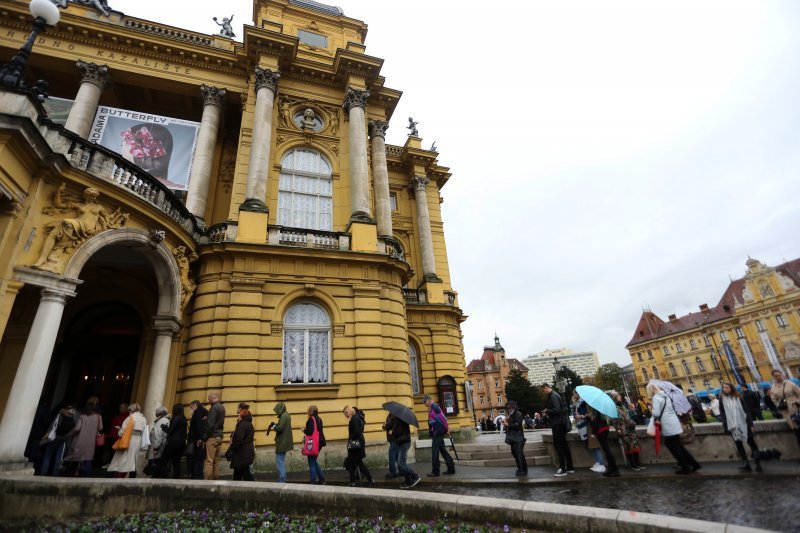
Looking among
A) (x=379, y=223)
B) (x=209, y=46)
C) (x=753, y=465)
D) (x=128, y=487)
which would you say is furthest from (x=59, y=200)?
(x=753, y=465)

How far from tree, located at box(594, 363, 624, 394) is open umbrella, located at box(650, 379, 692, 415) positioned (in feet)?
295

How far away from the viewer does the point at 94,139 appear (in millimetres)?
13477

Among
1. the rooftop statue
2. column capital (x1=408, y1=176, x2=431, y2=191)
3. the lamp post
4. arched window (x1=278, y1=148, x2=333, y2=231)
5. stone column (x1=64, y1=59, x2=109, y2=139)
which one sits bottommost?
the lamp post

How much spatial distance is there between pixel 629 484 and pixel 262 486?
20.9 feet

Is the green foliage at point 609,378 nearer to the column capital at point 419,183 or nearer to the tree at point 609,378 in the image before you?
the tree at point 609,378

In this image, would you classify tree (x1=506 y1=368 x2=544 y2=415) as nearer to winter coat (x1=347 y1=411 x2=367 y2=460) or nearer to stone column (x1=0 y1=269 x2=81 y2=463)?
winter coat (x1=347 y1=411 x2=367 y2=460)

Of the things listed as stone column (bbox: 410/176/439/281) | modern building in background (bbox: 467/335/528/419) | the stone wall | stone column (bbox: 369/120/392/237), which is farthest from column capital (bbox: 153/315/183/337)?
modern building in background (bbox: 467/335/528/419)

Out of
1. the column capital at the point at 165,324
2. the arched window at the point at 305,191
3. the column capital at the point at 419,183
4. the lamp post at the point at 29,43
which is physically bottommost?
the column capital at the point at 165,324

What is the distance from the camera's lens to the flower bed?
452 cm

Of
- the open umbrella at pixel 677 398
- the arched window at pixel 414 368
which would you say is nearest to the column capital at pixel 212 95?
the arched window at pixel 414 368

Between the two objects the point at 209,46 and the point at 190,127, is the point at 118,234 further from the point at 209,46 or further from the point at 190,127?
the point at 209,46

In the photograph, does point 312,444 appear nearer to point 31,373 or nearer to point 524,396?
point 31,373

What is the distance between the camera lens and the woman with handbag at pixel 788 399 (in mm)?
7012

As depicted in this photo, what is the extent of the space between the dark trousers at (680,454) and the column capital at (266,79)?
17165 mm
